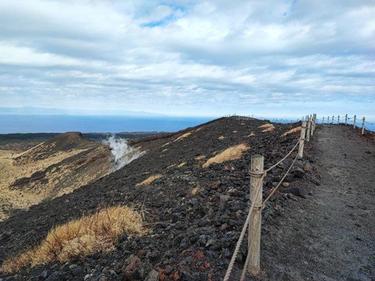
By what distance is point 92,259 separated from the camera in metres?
7.57

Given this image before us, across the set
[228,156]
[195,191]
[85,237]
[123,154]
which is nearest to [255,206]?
[85,237]

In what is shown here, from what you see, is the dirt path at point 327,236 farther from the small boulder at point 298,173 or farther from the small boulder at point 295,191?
the small boulder at point 298,173

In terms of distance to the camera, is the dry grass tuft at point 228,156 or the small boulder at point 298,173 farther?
the dry grass tuft at point 228,156

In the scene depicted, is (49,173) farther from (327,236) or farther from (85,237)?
(327,236)

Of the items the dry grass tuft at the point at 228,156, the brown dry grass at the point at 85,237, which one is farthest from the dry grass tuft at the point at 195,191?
the dry grass tuft at the point at 228,156

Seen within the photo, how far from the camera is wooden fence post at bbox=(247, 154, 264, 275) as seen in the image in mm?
5344

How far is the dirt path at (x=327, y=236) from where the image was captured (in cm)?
611

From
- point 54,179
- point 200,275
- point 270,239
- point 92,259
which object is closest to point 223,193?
point 270,239

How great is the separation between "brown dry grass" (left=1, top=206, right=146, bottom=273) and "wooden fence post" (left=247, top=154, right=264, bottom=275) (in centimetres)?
337

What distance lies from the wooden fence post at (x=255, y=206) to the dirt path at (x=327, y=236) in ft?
1.41

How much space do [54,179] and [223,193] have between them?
1506 inches

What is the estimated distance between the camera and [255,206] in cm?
543

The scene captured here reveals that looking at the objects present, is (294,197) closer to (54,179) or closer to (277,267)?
(277,267)

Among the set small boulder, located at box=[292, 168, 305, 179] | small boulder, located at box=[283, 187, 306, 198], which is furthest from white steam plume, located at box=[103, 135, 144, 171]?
small boulder, located at box=[283, 187, 306, 198]
